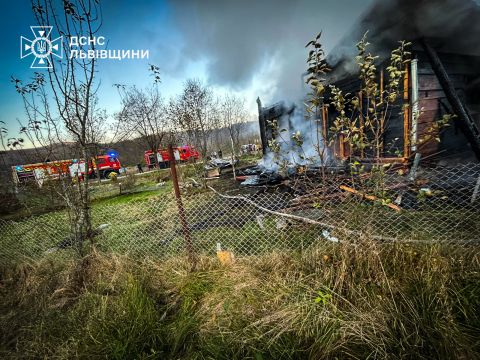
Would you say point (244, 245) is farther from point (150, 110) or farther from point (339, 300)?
point (150, 110)

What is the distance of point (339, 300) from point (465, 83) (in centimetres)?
977

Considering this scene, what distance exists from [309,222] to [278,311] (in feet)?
4.60

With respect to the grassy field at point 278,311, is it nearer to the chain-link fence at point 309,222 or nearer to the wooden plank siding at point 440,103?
the chain-link fence at point 309,222

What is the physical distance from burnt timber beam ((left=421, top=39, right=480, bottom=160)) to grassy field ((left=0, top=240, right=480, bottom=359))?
17.6 ft

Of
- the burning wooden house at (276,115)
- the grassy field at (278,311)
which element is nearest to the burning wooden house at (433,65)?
the burning wooden house at (276,115)

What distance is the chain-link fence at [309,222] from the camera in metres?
2.88

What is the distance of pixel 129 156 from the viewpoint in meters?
32.7

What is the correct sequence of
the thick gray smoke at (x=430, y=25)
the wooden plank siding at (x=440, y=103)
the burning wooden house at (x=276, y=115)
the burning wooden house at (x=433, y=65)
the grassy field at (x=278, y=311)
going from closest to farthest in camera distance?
the grassy field at (x=278, y=311)
the burning wooden house at (x=433, y=65)
the thick gray smoke at (x=430, y=25)
the wooden plank siding at (x=440, y=103)
the burning wooden house at (x=276, y=115)

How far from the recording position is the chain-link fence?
9.45ft

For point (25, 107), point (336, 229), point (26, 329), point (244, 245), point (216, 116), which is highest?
point (216, 116)

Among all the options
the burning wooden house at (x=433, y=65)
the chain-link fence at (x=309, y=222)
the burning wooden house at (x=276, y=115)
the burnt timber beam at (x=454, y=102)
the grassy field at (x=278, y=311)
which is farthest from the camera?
the burning wooden house at (x=276, y=115)

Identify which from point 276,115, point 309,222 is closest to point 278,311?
point 309,222

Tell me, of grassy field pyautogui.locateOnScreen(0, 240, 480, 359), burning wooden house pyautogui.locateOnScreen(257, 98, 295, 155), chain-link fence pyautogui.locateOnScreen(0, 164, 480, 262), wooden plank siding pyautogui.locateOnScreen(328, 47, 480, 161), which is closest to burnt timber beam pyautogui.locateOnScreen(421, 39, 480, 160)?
wooden plank siding pyautogui.locateOnScreen(328, 47, 480, 161)

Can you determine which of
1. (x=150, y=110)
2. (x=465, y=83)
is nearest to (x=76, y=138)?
(x=465, y=83)
